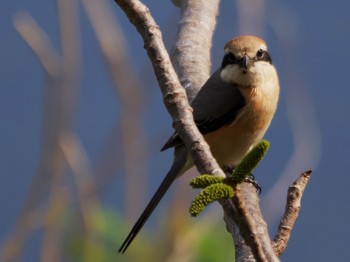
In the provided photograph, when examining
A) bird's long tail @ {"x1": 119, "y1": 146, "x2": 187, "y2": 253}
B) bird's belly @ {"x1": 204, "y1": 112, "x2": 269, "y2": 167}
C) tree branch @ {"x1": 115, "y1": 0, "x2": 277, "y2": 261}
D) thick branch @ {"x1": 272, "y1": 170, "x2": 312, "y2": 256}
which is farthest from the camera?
bird's belly @ {"x1": 204, "y1": 112, "x2": 269, "y2": 167}

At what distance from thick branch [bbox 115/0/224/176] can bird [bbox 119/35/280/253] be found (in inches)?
46.0

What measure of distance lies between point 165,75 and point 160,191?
107cm

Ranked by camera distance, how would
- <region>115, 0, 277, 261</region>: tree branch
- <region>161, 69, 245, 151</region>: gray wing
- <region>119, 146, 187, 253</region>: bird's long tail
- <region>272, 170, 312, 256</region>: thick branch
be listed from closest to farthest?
<region>115, 0, 277, 261</region>: tree branch
<region>272, 170, 312, 256</region>: thick branch
<region>119, 146, 187, 253</region>: bird's long tail
<region>161, 69, 245, 151</region>: gray wing

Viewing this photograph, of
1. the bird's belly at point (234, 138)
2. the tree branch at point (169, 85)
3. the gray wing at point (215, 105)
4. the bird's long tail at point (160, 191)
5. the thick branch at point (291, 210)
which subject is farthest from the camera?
the bird's belly at point (234, 138)

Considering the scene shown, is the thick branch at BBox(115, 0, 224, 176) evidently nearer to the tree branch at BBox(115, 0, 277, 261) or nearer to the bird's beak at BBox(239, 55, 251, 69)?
the tree branch at BBox(115, 0, 277, 261)

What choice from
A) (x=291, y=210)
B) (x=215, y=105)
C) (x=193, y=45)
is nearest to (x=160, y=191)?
(x=215, y=105)

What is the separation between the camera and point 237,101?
98.9 inches

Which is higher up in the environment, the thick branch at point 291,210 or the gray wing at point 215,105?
the gray wing at point 215,105

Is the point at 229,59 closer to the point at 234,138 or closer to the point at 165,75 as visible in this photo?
the point at 234,138

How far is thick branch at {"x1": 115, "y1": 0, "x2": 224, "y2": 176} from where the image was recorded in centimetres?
109

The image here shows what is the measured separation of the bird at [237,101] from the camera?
7.96ft

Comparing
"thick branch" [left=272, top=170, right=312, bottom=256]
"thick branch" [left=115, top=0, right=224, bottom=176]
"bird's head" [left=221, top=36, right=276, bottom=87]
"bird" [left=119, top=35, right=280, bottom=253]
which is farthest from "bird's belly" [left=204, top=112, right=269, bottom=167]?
"thick branch" [left=115, top=0, right=224, bottom=176]

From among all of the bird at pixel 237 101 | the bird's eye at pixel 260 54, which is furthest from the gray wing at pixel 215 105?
the bird's eye at pixel 260 54

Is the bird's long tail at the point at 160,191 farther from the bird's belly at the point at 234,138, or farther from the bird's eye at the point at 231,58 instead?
the bird's eye at the point at 231,58
